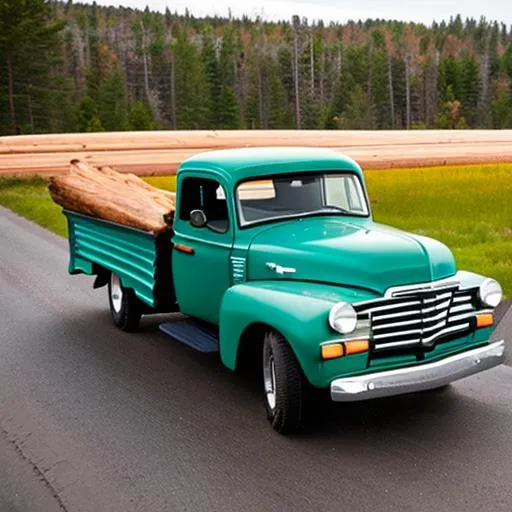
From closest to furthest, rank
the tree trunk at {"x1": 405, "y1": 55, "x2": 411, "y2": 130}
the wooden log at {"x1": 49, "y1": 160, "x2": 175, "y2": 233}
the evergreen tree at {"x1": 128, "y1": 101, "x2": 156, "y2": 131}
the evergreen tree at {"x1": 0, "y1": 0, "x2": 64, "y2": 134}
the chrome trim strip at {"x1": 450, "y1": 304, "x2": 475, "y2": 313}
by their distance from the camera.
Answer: the chrome trim strip at {"x1": 450, "y1": 304, "x2": 475, "y2": 313} < the wooden log at {"x1": 49, "y1": 160, "x2": 175, "y2": 233} < the evergreen tree at {"x1": 0, "y1": 0, "x2": 64, "y2": 134} < the evergreen tree at {"x1": 128, "y1": 101, "x2": 156, "y2": 131} < the tree trunk at {"x1": 405, "y1": 55, "x2": 411, "y2": 130}

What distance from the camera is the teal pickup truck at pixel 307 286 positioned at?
5.39 metres

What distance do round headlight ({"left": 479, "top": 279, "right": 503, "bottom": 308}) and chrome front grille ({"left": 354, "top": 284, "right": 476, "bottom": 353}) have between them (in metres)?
0.25

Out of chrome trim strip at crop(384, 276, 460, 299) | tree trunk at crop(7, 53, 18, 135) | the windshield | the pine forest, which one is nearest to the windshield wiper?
the windshield

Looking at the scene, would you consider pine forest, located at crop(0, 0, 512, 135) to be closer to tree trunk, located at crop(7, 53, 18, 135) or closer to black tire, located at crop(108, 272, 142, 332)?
tree trunk, located at crop(7, 53, 18, 135)

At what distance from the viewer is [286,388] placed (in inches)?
221

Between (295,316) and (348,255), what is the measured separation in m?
0.63

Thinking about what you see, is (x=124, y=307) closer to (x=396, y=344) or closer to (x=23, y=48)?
Result: (x=396, y=344)

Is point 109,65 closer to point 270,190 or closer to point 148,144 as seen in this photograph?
point 148,144

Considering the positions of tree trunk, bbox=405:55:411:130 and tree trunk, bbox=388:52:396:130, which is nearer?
tree trunk, bbox=405:55:411:130

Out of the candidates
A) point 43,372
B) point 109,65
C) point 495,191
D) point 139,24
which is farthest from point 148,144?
point 139,24

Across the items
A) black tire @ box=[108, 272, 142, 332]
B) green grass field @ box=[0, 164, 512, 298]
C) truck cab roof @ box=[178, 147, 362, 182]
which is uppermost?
truck cab roof @ box=[178, 147, 362, 182]

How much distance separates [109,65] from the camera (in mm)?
94500

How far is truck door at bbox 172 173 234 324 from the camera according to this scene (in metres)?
6.74

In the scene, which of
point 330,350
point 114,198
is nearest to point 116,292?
point 114,198
